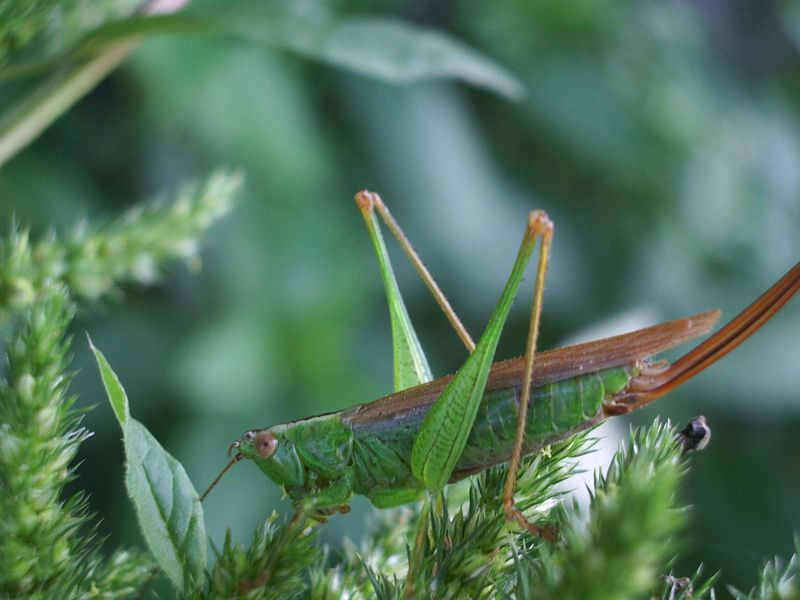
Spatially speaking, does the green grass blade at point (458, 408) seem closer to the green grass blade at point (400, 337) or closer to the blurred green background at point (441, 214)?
the green grass blade at point (400, 337)

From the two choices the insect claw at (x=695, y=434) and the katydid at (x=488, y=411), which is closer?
the insect claw at (x=695, y=434)

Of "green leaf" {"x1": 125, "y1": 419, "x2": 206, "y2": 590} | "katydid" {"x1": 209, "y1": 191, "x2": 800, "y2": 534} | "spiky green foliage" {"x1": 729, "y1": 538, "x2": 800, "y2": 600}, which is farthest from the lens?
"katydid" {"x1": 209, "y1": 191, "x2": 800, "y2": 534}

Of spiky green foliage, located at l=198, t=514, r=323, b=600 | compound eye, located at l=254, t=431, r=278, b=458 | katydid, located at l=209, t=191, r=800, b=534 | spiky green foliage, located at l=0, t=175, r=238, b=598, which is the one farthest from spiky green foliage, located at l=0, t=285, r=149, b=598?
compound eye, located at l=254, t=431, r=278, b=458

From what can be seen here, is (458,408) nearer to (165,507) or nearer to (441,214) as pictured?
(165,507)

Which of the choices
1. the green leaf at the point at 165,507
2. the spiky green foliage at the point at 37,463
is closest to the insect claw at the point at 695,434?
the green leaf at the point at 165,507

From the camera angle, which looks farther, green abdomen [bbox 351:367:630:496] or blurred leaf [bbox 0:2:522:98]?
green abdomen [bbox 351:367:630:496]

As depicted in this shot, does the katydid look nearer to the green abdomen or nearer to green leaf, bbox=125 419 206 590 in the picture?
the green abdomen
